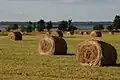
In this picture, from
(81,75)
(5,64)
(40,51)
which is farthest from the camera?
(40,51)

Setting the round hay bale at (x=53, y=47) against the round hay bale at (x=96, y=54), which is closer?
the round hay bale at (x=96, y=54)

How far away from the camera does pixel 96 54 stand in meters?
22.2

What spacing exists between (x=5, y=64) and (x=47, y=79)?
575 centimetres

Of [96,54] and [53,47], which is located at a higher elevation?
[96,54]

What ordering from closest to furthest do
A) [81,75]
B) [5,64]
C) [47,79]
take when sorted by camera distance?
[47,79] → [81,75] → [5,64]

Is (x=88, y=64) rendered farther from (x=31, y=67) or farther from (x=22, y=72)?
(x=22, y=72)

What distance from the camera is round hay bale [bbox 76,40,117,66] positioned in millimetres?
21906

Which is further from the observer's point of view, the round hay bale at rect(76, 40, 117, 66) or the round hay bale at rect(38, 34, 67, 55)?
the round hay bale at rect(38, 34, 67, 55)

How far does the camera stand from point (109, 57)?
72.5 feet

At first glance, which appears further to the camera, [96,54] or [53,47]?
[53,47]

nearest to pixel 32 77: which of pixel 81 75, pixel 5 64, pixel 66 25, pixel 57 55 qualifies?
pixel 81 75

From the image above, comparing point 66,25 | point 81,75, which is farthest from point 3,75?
point 66,25

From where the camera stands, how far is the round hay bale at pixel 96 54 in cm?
2191

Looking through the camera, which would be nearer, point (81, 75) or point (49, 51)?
point (81, 75)
